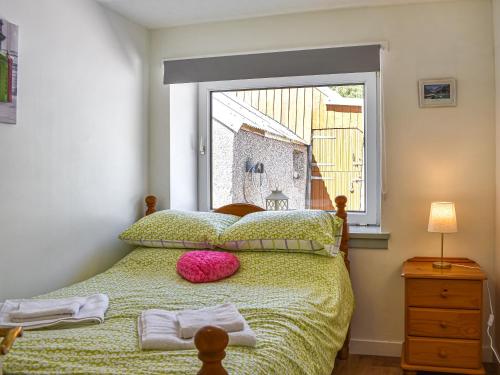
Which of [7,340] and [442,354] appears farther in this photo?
[442,354]

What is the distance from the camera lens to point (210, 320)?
161cm

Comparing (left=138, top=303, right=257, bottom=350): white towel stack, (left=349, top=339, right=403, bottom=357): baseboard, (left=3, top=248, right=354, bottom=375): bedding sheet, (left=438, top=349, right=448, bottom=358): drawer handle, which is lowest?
(left=349, top=339, right=403, bottom=357): baseboard

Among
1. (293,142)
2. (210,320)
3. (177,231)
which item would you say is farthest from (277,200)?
(210,320)

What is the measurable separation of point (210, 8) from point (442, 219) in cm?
171

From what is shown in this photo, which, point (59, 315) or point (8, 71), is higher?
point (8, 71)

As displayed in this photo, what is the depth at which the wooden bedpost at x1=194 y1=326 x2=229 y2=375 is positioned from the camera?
3.62 feet

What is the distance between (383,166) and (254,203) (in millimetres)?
913

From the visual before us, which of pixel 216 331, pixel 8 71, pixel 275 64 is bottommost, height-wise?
pixel 216 331

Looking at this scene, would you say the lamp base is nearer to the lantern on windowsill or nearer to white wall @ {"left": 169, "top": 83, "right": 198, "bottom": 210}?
the lantern on windowsill

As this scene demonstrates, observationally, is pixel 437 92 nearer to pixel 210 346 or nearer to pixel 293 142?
pixel 293 142

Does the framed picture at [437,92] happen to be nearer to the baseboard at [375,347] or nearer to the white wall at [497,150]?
the white wall at [497,150]

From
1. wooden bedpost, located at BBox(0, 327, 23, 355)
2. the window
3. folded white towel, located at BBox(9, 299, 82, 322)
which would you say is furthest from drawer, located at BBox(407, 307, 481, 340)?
wooden bedpost, located at BBox(0, 327, 23, 355)

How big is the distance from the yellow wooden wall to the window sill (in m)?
0.29

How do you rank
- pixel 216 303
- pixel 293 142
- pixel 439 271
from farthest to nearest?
1. pixel 293 142
2. pixel 439 271
3. pixel 216 303
